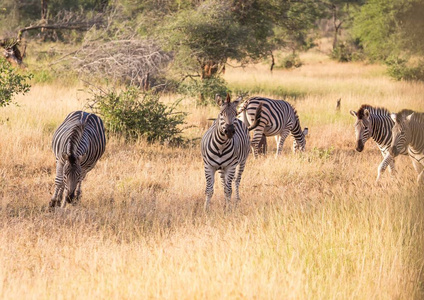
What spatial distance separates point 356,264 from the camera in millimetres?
4742

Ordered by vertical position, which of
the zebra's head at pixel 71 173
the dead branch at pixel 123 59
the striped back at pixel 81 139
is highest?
the dead branch at pixel 123 59

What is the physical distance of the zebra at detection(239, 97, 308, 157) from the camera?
12.0 meters

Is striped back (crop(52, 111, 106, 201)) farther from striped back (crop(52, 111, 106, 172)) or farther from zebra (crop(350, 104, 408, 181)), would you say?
zebra (crop(350, 104, 408, 181))

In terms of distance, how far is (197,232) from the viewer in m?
5.77

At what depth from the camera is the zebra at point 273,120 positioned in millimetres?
12008

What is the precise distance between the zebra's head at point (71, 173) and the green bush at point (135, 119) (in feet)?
16.7

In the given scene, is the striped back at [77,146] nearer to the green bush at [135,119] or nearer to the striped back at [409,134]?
the green bush at [135,119]

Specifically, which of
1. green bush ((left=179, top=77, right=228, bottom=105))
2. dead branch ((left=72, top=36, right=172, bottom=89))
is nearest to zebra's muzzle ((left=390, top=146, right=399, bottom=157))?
green bush ((left=179, top=77, right=228, bottom=105))

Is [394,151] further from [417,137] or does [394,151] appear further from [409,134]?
[417,137]

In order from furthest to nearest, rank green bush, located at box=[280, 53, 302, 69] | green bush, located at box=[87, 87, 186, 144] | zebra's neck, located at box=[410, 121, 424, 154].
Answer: green bush, located at box=[280, 53, 302, 69] → green bush, located at box=[87, 87, 186, 144] → zebra's neck, located at box=[410, 121, 424, 154]

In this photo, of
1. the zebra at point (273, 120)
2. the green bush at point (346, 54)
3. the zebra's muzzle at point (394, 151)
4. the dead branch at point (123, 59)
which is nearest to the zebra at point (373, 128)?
the zebra's muzzle at point (394, 151)

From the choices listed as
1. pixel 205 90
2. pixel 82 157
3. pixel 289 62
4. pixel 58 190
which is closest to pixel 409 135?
pixel 82 157

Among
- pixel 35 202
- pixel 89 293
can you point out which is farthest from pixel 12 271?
pixel 35 202

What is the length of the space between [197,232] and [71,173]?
7.12 feet
